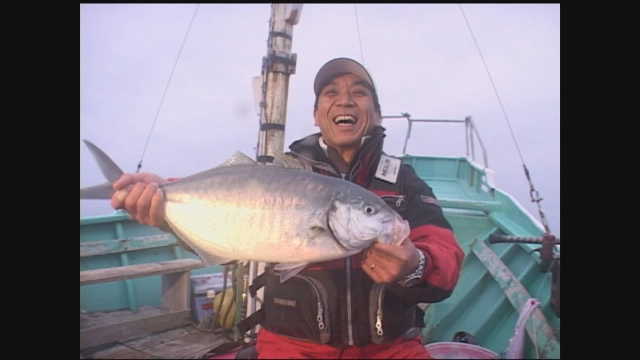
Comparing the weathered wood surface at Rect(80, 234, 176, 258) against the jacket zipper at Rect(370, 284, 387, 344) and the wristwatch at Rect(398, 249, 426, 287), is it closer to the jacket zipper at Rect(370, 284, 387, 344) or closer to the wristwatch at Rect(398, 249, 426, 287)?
the jacket zipper at Rect(370, 284, 387, 344)

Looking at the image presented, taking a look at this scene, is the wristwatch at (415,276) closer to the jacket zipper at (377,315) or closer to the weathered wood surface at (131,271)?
the jacket zipper at (377,315)

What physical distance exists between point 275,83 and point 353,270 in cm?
82

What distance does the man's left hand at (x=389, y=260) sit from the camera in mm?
1147

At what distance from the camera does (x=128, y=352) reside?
6.45 ft

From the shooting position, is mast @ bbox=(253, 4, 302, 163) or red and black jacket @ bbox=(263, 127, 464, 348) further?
mast @ bbox=(253, 4, 302, 163)

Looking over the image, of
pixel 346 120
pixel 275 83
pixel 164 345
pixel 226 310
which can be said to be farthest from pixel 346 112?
pixel 164 345

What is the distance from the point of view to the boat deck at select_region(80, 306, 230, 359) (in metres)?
1.91

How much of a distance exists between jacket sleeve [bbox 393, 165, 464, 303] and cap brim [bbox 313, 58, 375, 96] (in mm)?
400

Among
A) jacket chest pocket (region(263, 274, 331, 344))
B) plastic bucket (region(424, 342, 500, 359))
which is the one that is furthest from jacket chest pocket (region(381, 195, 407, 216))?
plastic bucket (region(424, 342, 500, 359))

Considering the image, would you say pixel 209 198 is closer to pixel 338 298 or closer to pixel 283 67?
pixel 338 298

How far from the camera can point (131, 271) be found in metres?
1.96
